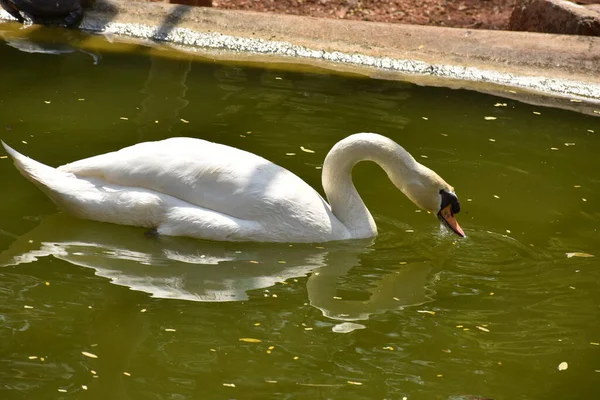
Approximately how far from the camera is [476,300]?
5262mm

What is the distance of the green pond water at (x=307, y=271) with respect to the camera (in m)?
4.37

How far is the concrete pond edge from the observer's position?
9312mm

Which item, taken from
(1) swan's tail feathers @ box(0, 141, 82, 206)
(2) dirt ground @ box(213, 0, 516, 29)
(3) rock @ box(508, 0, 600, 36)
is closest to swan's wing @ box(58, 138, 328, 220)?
(1) swan's tail feathers @ box(0, 141, 82, 206)

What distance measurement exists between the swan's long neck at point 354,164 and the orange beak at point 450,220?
262mm

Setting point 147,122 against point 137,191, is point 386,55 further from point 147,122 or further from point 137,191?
point 137,191

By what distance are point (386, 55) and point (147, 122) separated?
293 centimetres

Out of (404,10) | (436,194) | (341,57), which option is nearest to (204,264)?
(436,194)

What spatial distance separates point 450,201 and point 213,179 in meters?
1.36

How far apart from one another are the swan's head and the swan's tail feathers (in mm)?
1956

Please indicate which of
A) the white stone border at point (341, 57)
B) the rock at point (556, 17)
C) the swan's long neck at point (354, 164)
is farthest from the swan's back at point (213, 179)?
the rock at point (556, 17)

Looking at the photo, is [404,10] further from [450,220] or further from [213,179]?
[213,179]

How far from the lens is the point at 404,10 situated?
11.7 metres

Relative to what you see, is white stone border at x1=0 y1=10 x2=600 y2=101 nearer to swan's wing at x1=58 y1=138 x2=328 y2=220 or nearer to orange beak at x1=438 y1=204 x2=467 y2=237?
orange beak at x1=438 y1=204 x2=467 y2=237

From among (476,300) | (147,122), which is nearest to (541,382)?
(476,300)
